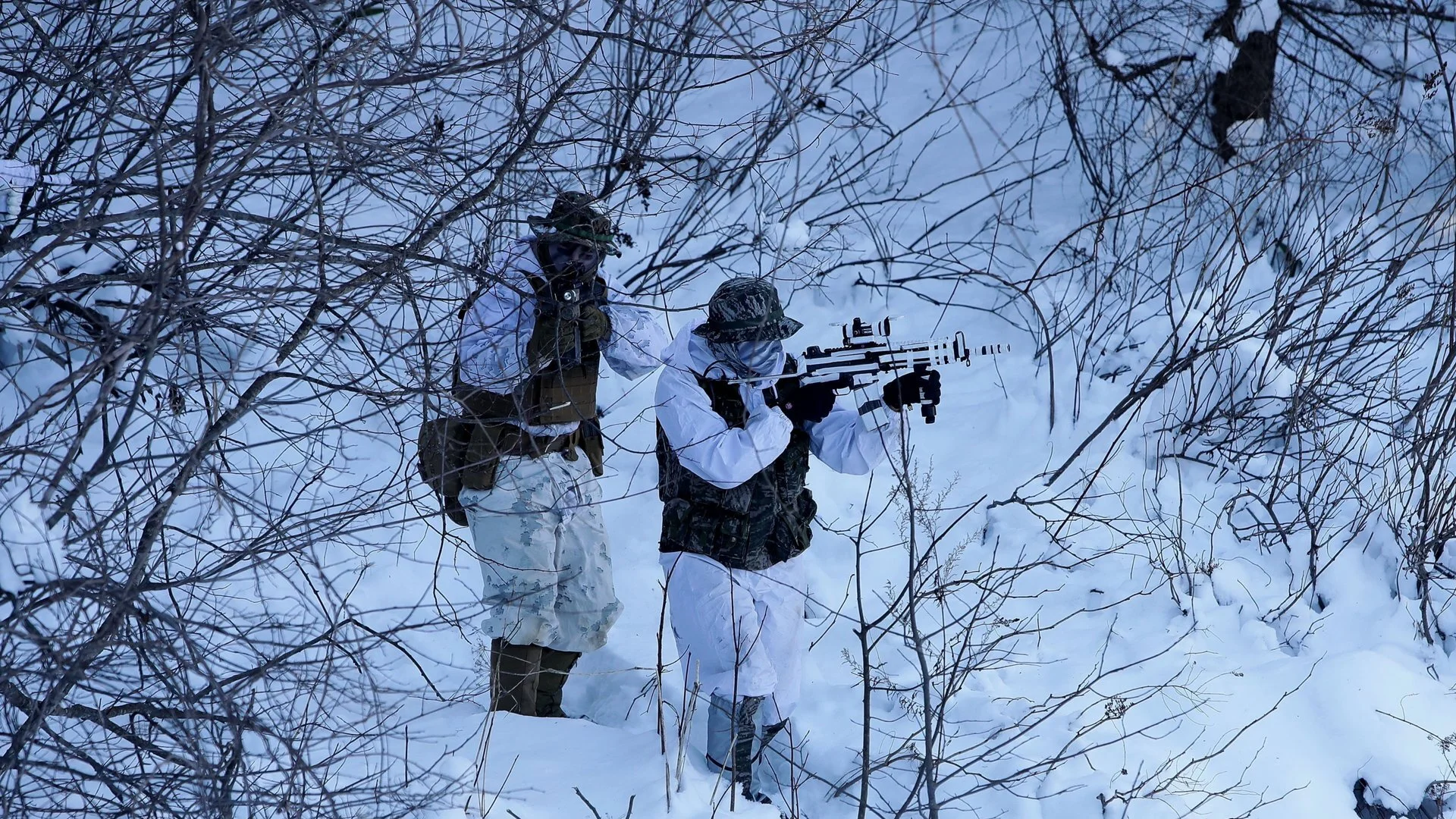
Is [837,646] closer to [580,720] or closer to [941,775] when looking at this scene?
Answer: [941,775]

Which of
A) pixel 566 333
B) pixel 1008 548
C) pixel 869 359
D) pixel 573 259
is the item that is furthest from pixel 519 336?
pixel 1008 548

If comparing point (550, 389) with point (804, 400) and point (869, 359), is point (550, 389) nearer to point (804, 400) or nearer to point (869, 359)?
point (804, 400)

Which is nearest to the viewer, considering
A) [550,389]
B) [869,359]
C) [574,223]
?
[574,223]

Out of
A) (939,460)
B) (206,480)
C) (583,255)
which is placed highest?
(939,460)

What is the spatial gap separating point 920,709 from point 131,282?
8.92 feet

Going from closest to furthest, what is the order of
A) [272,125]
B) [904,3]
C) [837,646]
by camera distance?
[272,125], [837,646], [904,3]

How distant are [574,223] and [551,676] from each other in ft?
4.94

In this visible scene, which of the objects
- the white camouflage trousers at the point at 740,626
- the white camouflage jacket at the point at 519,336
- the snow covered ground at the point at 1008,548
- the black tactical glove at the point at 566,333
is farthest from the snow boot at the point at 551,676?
the black tactical glove at the point at 566,333

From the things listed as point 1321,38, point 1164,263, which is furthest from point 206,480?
point 1321,38

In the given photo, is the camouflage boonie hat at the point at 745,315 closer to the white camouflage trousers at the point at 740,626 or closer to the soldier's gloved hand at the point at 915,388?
the soldier's gloved hand at the point at 915,388

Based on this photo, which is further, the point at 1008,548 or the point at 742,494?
the point at 1008,548

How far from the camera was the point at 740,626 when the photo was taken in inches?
139

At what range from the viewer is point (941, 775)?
12.2ft

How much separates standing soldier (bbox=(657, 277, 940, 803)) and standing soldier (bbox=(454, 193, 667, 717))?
28 cm
